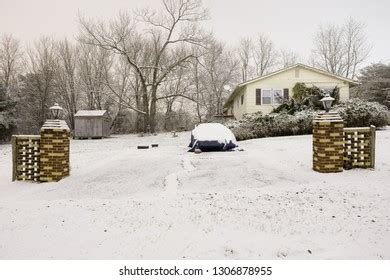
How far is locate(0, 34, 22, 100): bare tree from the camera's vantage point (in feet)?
15.7

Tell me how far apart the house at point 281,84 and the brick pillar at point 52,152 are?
12.3 metres

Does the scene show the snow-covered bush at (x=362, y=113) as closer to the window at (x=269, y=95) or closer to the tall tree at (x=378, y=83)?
the tall tree at (x=378, y=83)

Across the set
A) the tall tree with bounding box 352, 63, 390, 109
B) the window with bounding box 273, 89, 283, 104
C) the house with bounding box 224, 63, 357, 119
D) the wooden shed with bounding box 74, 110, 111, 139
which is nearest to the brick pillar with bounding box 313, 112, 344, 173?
the tall tree with bounding box 352, 63, 390, 109

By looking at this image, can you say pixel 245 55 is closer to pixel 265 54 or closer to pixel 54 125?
pixel 265 54

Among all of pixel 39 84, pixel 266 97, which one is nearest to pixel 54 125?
pixel 39 84

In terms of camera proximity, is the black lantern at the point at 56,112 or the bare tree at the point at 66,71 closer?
the black lantern at the point at 56,112

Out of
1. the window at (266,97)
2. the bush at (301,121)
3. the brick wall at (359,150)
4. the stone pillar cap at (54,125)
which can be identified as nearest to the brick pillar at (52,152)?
the stone pillar cap at (54,125)

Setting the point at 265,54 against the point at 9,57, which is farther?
the point at 265,54

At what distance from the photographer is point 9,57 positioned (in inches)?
204

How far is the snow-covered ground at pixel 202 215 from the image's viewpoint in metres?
2.66

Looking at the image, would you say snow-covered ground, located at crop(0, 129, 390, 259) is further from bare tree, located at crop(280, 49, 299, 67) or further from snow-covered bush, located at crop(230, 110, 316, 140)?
bare tree, located at crop(280, 49, 299, 67)

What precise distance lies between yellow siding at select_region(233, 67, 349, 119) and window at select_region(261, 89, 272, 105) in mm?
175

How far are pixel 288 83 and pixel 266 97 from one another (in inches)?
52.0
